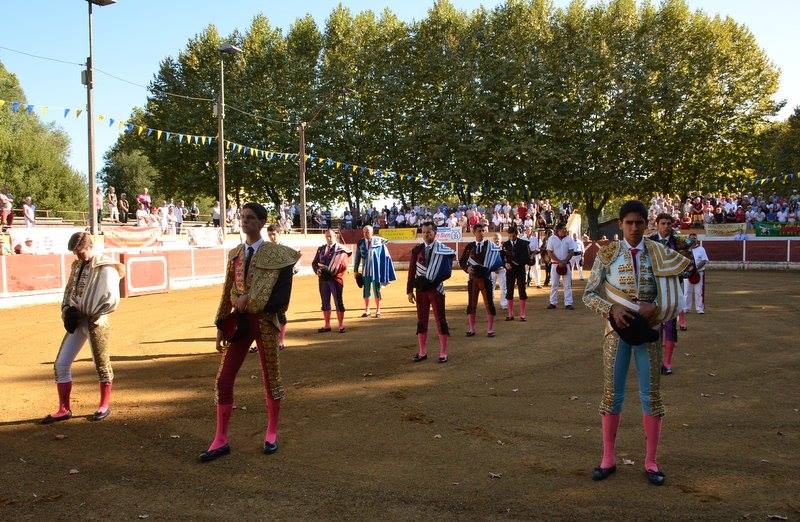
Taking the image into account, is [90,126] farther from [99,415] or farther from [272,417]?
[272,417]

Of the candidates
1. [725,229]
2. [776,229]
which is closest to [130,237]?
[725,229]

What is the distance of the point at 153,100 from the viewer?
4306cm

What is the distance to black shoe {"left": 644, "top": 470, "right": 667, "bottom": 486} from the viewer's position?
4605 mm

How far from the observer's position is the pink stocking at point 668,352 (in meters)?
8.09

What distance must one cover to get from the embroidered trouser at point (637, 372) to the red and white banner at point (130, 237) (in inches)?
725

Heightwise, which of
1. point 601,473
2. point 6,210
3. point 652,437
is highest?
point 6,210

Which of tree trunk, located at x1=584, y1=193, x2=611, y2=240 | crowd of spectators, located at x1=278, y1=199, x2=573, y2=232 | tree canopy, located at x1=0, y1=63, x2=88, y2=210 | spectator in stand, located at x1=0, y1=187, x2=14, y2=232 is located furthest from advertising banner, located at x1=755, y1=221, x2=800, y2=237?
tree canopy, located at x1=0, y1=63, x2=88, y2=210

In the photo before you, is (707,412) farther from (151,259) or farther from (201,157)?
(201,157)

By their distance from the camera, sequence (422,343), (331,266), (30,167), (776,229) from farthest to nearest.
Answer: (30,167) < (776,229) < (331,266) < (422,343)

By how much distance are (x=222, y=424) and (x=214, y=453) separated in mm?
225

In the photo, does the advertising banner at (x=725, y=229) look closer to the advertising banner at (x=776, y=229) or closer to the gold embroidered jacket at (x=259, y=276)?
the advertising banner at (x=776, y=229)

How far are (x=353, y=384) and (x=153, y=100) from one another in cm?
3985

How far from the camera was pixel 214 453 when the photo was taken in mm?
5309

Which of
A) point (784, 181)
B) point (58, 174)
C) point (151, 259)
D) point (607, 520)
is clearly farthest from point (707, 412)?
point (58, 174)
